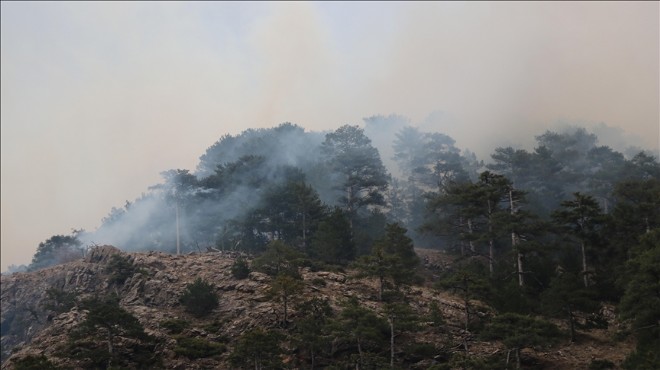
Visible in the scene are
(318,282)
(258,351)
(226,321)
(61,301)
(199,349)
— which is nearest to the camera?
(258,351)

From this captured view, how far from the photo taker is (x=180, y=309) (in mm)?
47500

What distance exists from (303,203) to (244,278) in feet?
41.0

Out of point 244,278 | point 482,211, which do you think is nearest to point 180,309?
point 244,278

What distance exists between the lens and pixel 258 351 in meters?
34.5

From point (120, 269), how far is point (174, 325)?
14788 millimetres

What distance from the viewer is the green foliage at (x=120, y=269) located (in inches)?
2119

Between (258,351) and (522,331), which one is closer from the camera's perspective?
(522,331)

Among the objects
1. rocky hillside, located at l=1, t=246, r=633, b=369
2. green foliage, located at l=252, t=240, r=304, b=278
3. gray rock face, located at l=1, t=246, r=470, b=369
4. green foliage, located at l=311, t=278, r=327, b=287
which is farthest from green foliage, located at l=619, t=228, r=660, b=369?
green foliage, located at l=252, t=240, r=304, b=278

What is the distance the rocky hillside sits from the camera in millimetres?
37525

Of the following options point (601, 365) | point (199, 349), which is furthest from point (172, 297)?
point (601, 365)

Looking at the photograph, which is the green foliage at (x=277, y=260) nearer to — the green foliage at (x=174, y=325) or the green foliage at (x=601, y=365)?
the green foliage at (x=174, y=325)

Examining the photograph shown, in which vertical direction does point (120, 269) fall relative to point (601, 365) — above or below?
above

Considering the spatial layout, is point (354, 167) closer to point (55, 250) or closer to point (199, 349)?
point (199, 349)

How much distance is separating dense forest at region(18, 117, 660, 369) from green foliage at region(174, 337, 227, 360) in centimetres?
582
